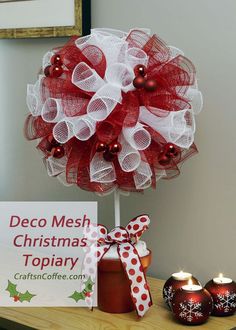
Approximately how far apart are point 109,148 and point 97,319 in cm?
31

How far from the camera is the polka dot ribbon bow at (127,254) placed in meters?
1.17

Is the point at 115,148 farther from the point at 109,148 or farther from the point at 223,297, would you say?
the point at 223,297

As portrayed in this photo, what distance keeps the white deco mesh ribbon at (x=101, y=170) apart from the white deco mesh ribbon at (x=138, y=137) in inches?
2.4

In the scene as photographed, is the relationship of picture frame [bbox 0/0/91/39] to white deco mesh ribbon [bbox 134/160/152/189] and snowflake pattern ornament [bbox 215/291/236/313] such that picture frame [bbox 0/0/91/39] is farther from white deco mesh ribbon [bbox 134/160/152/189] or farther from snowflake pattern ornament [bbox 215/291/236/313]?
snowflake pattern ornament [bbox 215/291/236/313]

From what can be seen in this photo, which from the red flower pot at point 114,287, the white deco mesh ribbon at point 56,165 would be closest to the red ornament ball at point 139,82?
the white deco mesh ribbon at point 56,165

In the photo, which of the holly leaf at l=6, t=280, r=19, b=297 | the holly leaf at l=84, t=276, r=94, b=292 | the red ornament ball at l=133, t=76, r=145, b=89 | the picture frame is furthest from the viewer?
the picture frame

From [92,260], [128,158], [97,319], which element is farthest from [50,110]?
[97,319]

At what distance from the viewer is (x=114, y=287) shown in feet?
3.96

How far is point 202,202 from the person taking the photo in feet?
4.30

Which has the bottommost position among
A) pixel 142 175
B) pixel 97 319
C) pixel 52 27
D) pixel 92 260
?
pixel 97 319

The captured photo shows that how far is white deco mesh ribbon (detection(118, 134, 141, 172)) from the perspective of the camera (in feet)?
3.70

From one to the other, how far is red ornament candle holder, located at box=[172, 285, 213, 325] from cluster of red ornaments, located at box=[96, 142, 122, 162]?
262 millimetres

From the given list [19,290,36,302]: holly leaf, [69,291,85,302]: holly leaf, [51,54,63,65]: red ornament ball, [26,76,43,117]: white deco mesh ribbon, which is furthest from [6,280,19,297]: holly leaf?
[51,54,63,65]: red ornament ball

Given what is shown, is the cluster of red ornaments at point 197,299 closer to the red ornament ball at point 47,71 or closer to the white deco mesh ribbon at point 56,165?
the white deco mesh ribbon at point 56,165
